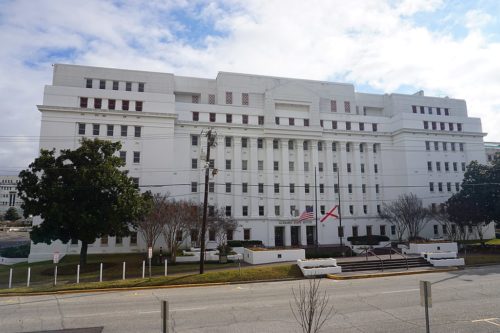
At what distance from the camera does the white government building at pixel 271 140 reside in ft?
144

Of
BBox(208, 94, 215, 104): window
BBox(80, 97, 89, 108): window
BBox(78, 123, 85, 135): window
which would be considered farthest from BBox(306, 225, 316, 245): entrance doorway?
BBox(80, 97, 89, 108): window

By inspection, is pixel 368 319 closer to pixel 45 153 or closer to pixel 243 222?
pixel 45 153

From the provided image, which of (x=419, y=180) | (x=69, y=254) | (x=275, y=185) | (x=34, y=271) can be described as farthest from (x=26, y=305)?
(x=419, y=180)

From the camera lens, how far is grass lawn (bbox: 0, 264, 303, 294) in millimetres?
20422

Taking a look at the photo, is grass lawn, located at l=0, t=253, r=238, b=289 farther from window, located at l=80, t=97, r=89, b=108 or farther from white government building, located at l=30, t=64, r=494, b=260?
window, located at l=80, t=97, r=89, b=108

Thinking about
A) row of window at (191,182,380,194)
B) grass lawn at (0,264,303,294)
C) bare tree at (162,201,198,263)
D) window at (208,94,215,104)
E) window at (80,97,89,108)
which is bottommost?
grass lawn at (0,264,303,294)

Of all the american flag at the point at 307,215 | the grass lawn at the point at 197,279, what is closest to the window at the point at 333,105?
the american flag at the point at 307,215

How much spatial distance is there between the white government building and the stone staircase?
21.2 m

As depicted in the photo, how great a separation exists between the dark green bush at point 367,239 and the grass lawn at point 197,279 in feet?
82.5

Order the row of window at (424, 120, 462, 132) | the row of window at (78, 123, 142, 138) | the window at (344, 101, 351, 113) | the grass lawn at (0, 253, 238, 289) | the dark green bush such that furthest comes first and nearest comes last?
1. the row of window at (424, 120, 462, 132)
2. the window at (344, 101, 351, 113)
3. the dark green bush
4. the row of window at (78, 123, 142, 138)
5. the grass lawn at (0, 253, 238, 289)

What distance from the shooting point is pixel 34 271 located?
95.3 ft

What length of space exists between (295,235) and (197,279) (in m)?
29.2

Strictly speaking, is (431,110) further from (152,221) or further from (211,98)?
(152,221)

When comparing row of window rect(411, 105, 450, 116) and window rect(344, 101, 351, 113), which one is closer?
window rect(344, 101, 351, 113)
